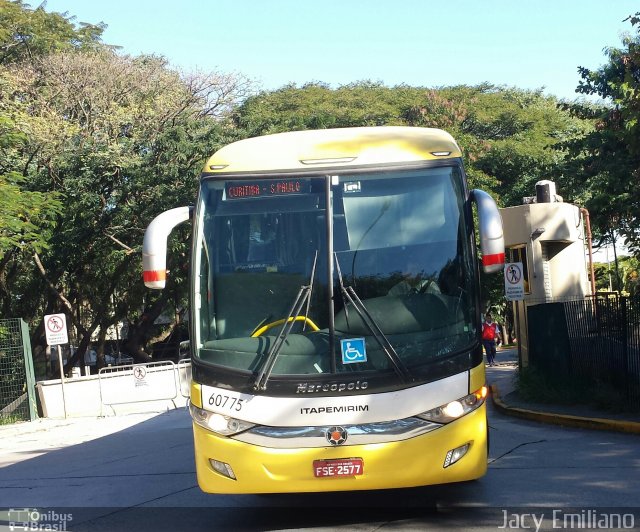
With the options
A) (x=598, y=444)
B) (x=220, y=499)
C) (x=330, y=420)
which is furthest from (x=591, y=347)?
(x=330, y=420)

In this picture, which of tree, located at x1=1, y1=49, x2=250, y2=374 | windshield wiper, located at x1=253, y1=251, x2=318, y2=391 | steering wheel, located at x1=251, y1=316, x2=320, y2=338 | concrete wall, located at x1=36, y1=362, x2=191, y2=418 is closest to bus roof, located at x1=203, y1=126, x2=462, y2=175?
windshield wiper, located at x1=253, y1=251, x2=318, y2=391

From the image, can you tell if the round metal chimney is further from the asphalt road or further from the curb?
the asphalt road

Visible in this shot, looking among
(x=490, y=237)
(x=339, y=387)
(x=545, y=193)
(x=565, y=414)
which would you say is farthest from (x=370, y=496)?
(x=545, y=193)

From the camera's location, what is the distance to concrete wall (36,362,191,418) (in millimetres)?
24500

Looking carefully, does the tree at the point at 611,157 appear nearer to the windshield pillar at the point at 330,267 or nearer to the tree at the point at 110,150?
the windshield pillar at the point at 330,267

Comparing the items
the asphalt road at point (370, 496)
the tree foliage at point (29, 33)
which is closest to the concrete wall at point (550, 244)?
the asphalt road at point (370, 496)

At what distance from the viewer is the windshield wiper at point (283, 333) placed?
7238 millimetres

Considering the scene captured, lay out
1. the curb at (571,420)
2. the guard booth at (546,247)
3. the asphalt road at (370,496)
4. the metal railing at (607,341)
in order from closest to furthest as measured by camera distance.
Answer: the asphalt road at (370,496) < the curb at (571,420) < the metal railing at (607,341) < the guard booth at (546,247)

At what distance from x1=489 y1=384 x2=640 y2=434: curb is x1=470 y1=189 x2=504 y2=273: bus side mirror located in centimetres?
613

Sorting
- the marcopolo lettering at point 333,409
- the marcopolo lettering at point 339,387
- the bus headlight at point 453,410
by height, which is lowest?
the bus headlight at point 453,410

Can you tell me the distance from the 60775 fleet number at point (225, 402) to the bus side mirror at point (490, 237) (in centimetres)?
240

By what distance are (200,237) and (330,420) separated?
2.04 m

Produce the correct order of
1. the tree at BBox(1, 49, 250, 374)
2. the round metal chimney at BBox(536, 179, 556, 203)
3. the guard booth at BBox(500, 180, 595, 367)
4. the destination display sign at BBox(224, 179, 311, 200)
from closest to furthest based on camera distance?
1. the destination display sign at BBox(224, 179, 311, 200)
2. the guard booth at BBox(500, 180, 595, 367)
3. the round metal chimney at BBox(536, 179, 556, 203)
4. the tree at BBox(1, 49, 250, 374)

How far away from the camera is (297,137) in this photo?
855 centimetres
